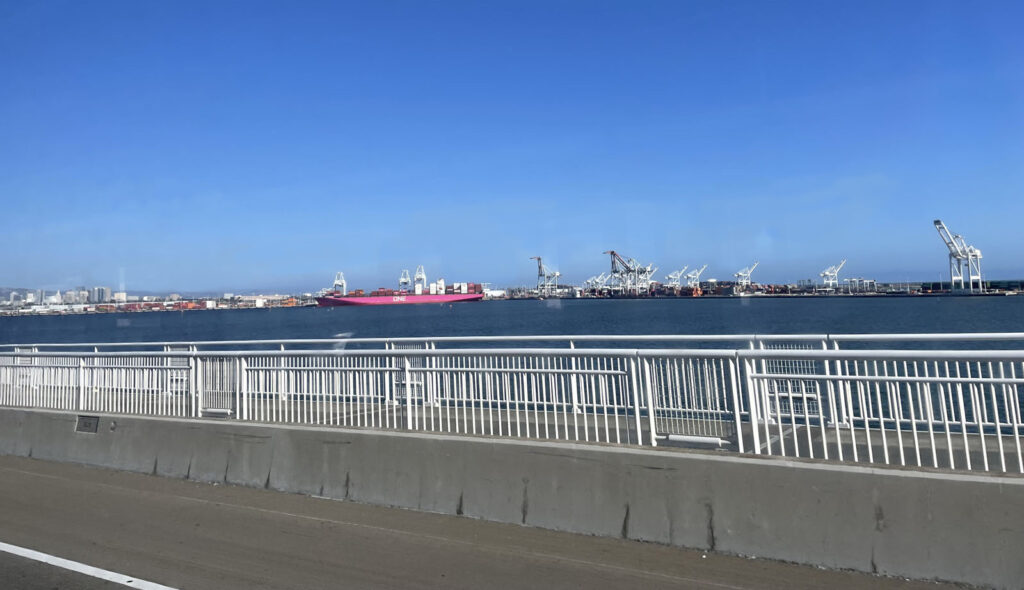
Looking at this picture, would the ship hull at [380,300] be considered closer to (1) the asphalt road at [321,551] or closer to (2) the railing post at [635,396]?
(1) the asphalt road at [321,551]

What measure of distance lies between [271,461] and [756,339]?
601cm

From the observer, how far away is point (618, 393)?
723 cm

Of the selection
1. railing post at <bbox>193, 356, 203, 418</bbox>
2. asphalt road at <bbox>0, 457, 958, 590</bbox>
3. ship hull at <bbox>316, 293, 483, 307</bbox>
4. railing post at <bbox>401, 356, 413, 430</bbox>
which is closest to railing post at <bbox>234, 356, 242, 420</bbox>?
railing post at <bbox>193, 356, 203, 418</bbox>

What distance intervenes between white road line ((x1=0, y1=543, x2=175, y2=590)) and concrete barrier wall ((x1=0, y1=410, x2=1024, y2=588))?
250 cm

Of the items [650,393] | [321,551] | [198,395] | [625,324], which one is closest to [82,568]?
[321,551]

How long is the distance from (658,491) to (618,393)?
1.27m

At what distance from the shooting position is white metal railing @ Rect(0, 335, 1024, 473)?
18.6 feet

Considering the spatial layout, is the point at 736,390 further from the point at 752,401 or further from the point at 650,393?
the point at 650,393

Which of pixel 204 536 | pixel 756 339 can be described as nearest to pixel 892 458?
pixel 756 339

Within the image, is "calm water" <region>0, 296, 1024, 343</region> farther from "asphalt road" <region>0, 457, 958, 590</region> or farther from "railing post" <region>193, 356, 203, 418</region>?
"asphalt road" <region>0, 457, 958, 590</region>

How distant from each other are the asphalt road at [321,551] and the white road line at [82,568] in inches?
3.1

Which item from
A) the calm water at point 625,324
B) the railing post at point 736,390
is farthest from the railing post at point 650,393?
the calm water at point 625,324

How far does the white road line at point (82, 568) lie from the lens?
5593 millimetres

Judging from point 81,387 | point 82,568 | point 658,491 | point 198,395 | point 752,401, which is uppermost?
point 81,387
